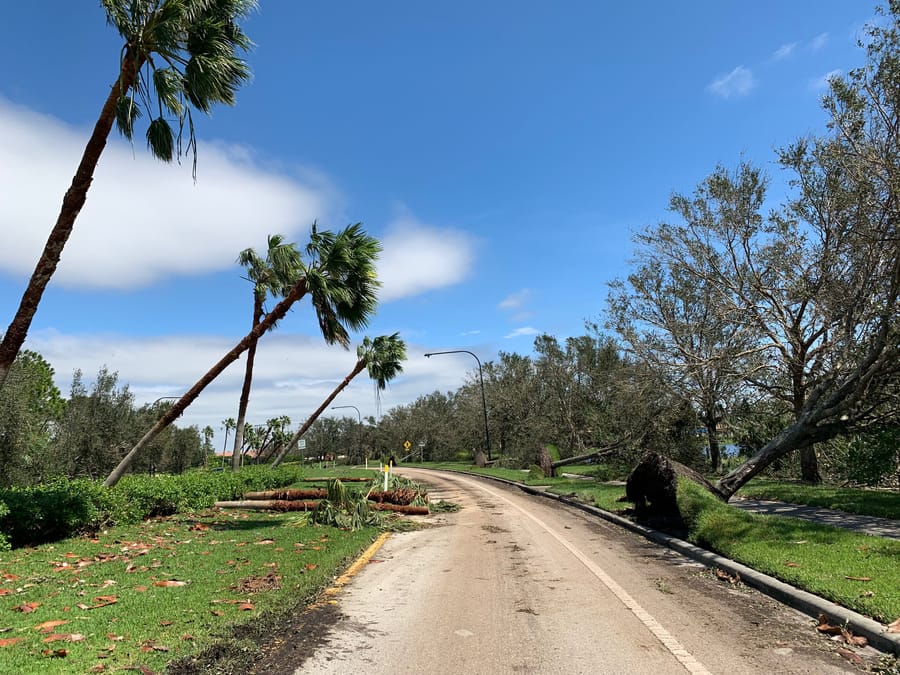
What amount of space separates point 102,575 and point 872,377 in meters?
13.2

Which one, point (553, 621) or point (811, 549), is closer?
point (553, 621)

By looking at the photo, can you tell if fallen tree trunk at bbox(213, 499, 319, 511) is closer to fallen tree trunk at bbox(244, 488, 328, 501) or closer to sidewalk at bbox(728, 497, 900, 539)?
fallen tree trunk at bbox(244, 488, 328, 501)

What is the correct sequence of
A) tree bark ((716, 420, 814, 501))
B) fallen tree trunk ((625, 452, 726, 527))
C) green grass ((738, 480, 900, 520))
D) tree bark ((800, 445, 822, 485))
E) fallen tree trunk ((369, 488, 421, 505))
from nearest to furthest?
fallen tree trunk ((625, 452, 726, 527)) → green grass ((738, 480, 900, 520)) → tree bark ((716, 420, 814, 501)) → fallen tree trunk ((369, 488, 421, 505)) → tree bark ((800, 445, 822, 485))

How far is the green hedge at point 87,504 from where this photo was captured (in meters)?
9.74

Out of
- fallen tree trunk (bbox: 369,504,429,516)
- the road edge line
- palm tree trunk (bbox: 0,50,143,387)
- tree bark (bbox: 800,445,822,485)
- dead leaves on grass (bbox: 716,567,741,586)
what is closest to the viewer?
the road edge line

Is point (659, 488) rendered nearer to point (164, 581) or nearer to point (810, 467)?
point (164, 581)

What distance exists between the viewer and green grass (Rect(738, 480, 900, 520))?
38.1 feet

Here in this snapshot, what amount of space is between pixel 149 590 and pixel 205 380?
7.55m

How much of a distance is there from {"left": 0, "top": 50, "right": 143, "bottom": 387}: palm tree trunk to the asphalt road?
6.50m

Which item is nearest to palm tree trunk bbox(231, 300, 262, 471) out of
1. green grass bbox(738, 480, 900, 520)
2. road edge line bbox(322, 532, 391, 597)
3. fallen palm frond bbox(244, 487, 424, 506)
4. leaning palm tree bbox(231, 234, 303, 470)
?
leaning palm tree bbox(231, 234, 303, 470)

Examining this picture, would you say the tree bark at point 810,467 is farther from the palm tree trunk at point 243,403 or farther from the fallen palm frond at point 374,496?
the palm tree trunk at point 243,403

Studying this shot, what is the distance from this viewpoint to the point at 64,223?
29.9 feet

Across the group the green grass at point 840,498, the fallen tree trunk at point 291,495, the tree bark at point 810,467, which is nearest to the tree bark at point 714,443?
the tree bark at point 810,467

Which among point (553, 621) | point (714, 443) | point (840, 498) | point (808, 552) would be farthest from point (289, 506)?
point (714, 443)
